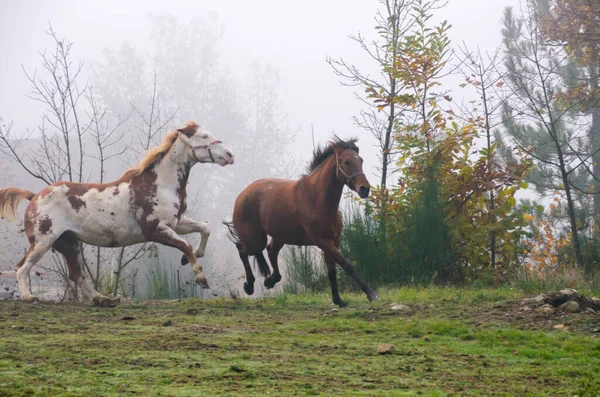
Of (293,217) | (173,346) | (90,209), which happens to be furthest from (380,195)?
(173,346)

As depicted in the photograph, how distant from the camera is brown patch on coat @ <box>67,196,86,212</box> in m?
8.87

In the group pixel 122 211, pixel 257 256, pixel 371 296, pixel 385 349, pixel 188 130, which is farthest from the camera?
pixel 257 256

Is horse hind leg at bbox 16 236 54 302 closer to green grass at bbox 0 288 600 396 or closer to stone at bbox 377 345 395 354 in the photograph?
green grass at bbox 0 288 600 396

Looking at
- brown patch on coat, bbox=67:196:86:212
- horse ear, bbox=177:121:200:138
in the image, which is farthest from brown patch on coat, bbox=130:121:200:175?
brown patch on coat, bbox=67:196:86:212

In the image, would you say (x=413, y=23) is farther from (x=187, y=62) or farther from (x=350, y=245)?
(x=187, y=62)

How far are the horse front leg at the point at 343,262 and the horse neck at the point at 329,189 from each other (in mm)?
371

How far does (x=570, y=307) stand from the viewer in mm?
6656

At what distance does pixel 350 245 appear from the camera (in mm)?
10789

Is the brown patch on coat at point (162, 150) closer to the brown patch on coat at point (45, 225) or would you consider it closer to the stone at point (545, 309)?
the brown patch on coat at point (45, 225)

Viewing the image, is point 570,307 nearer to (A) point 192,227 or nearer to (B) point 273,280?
(B) point 273,280

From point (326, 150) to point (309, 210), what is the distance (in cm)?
80

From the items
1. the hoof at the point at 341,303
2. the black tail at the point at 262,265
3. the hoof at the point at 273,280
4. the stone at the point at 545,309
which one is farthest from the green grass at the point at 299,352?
the black tail at the point at 262,265

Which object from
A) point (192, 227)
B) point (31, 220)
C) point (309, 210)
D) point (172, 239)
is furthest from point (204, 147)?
point (31, 220)

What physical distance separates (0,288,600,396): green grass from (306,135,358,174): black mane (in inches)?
70.8
